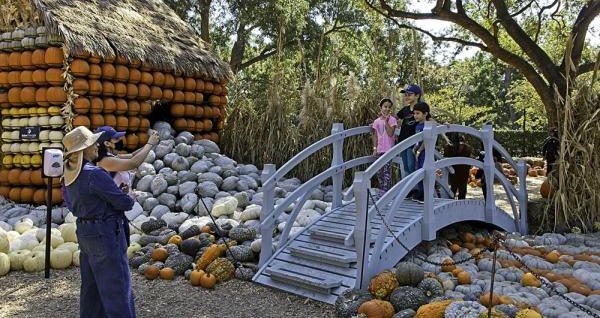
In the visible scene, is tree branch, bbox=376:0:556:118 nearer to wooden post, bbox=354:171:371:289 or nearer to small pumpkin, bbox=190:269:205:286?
wooden post, bbox=354:171:371:289

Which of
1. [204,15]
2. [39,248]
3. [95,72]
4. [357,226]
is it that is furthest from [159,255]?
[204,15]

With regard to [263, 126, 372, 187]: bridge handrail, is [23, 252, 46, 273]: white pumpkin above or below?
below

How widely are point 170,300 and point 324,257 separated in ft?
5.39

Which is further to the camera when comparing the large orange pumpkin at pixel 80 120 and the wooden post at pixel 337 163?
the large orange pumpkin at pixel 80 120

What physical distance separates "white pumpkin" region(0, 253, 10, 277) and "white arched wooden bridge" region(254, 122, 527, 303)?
2964 millimetres

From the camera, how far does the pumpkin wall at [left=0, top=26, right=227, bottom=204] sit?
30.4 ft

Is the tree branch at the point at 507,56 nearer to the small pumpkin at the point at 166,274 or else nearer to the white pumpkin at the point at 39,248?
the small pumpkin at the point at 166,274

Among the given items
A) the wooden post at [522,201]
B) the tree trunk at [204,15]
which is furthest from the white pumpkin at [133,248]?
the tree trunk at [204,15]

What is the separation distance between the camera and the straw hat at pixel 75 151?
3.84 m

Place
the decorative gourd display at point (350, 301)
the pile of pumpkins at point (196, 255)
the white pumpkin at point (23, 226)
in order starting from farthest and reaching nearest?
1. the white pumpkin at point (23, 226)
2. the pile of pumpkins at point (196, 255)
3. the decorative gourd display at point (350, 301)

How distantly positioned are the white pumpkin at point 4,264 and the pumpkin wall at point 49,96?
2.77 metres

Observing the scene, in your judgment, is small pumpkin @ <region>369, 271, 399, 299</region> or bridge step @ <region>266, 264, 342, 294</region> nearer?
small pumpkin @ <region>369, 271, 399, 299</region>

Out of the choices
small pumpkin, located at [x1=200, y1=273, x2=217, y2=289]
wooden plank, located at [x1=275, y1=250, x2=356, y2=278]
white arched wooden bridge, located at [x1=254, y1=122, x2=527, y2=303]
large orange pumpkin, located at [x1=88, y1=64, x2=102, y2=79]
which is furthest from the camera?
large orange pumpkin, located at [x1=88, y1=64, x2=102, y2=79]

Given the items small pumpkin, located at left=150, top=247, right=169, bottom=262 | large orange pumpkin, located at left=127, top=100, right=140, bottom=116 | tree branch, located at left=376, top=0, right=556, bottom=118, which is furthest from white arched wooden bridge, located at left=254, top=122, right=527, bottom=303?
large orange pumpkin, located at left=127, top=100, right=140, bottom=116
